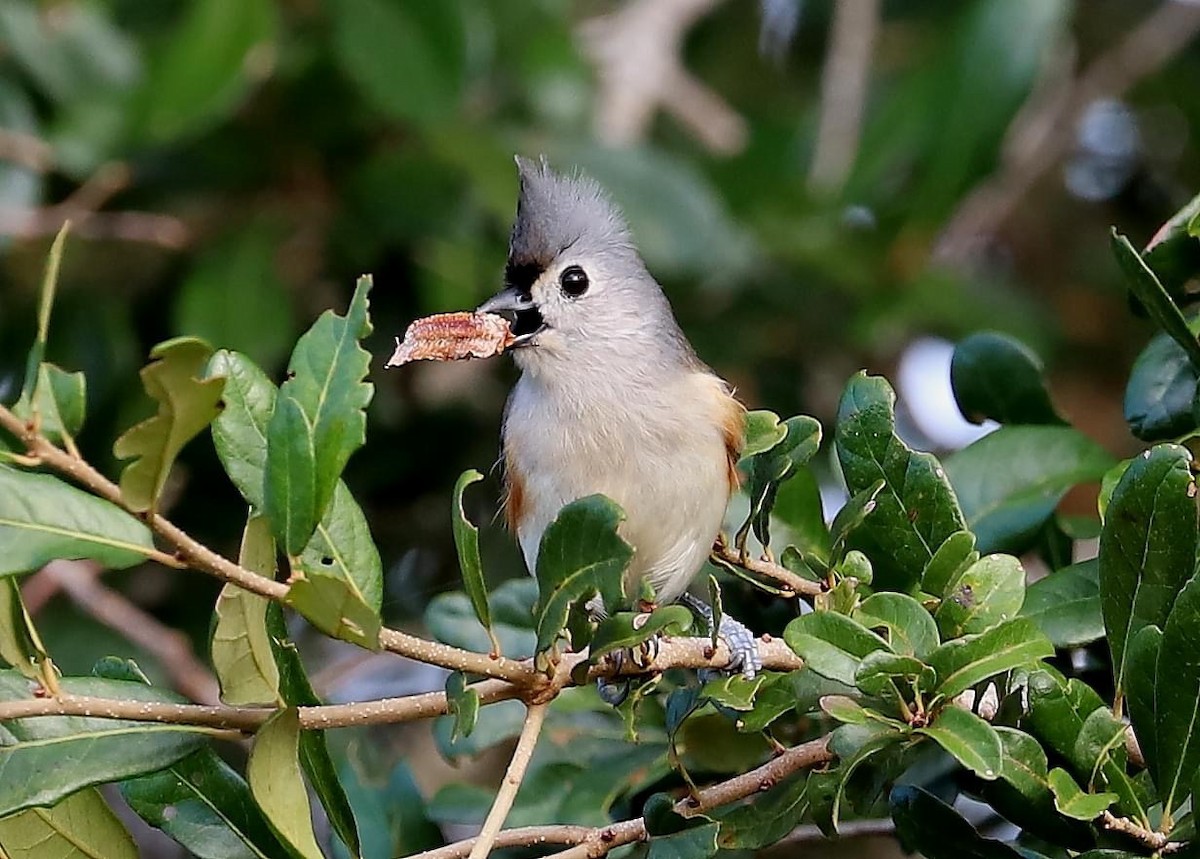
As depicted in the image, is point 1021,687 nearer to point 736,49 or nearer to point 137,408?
point 137,408

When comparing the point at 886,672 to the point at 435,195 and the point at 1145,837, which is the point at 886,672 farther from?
the point at 435,195

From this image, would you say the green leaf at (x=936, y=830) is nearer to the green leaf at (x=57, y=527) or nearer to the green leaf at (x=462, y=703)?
the green leaf at (x=462, y=703)

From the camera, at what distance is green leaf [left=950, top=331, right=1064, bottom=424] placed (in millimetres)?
1919

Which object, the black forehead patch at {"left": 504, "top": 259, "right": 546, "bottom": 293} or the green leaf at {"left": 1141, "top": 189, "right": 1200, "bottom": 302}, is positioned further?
the black forehead patch at {"left": 504, "top": 259, "right": 546, "bottom": 293}

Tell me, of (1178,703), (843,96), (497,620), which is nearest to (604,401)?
(497,620)

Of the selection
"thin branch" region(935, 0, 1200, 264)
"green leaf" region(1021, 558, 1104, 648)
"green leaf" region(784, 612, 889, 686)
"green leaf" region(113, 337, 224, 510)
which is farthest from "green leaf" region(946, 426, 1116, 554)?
"thin branch" region(935, 0, 1200, 264)

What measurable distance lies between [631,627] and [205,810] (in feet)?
1.60

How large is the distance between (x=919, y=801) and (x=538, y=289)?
1177 mm

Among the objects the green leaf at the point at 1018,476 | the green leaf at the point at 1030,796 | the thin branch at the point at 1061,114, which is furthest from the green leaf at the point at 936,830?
the thin branch at the point at 1061,114

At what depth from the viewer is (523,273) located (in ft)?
7.89

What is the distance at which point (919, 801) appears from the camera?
1.47 m

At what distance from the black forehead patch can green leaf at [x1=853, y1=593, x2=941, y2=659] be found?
3.74ft

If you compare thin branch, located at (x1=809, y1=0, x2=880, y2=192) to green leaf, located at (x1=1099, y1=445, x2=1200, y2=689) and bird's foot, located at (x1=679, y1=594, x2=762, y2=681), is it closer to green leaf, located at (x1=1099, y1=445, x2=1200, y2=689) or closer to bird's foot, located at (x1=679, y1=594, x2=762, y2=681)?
bird's foot, located at (x1=679, y1=594, x2=762, y2=681)

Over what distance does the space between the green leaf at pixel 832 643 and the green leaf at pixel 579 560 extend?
6.5 inches
